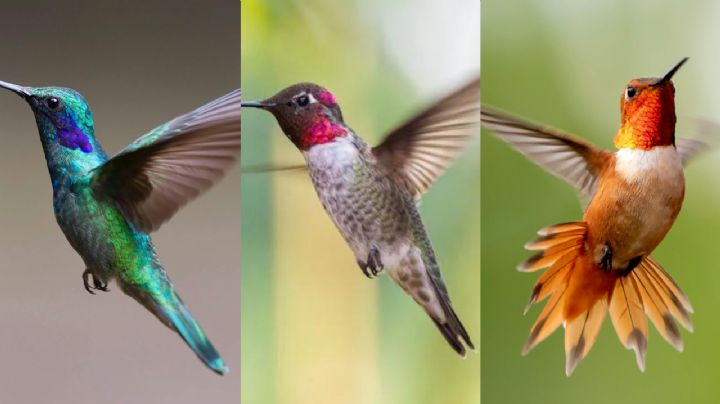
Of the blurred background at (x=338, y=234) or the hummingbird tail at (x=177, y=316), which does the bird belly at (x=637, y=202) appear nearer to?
the blurred background at (x=338, y=234)

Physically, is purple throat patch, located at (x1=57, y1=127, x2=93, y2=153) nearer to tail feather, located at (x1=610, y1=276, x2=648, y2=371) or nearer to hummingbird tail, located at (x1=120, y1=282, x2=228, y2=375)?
hummingbird tail, located at (x1=120, y1=282, x2=228, y2=375)

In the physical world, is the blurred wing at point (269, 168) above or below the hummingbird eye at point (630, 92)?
below

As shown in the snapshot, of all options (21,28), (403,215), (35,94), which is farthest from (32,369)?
(403,215)

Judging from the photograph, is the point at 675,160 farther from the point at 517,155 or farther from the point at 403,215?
the point at 403,215

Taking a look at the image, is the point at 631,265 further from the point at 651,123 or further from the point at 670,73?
the point at 670,73

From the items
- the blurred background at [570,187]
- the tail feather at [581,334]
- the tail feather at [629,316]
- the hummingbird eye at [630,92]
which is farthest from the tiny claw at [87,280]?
the hummingbird eye at [630,92]

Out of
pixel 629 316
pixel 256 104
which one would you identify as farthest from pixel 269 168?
pixel 629 316
